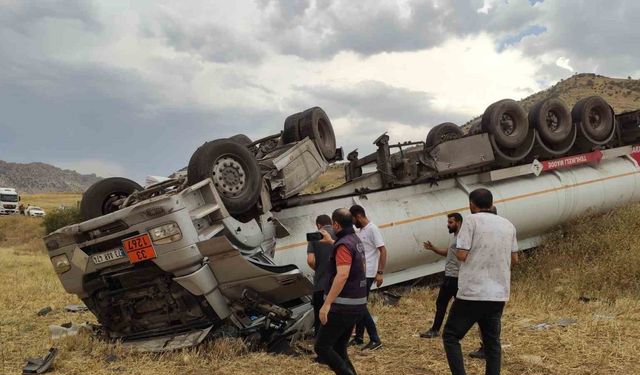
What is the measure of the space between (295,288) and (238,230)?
85 cm

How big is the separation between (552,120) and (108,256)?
7.82m

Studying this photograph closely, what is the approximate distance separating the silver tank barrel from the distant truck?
34.2 meters

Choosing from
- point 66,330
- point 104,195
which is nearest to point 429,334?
point 104,195

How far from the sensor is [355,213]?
214 inches

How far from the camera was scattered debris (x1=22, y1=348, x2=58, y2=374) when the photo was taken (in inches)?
195

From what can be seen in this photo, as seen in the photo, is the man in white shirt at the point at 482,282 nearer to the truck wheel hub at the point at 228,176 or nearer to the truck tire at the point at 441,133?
the truck wheel hub at the point at 228,176

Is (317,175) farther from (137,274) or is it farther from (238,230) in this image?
(137,274)

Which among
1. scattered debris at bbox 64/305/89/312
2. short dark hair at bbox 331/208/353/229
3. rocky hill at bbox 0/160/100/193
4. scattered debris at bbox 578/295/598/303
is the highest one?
rocky hill at bbox 0/160/100/193

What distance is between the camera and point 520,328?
6012mm

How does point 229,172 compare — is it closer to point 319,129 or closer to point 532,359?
point 319,129

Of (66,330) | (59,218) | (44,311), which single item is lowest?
(66,330)

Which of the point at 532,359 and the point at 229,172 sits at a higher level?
the point at 229,172

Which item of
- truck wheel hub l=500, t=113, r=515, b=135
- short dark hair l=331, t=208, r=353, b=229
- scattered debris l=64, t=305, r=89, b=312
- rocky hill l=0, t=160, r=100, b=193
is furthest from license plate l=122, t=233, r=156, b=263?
rocky hill l=0, t=160, r=100, b=193

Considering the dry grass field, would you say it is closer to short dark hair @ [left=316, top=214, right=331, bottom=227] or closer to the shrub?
short dark hair @ [left=316, top=214, right=331, bottom=227]
